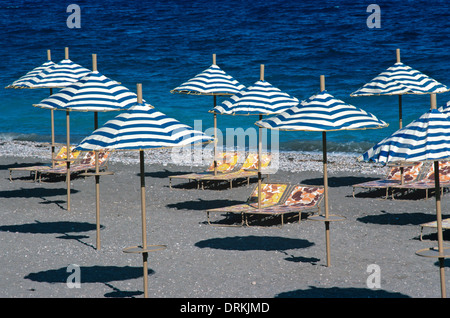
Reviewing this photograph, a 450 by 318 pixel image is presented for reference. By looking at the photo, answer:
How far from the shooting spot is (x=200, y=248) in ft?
32.4

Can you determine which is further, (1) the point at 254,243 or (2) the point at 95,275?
(1) the point at 254,243

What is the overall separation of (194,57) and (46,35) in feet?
49.1

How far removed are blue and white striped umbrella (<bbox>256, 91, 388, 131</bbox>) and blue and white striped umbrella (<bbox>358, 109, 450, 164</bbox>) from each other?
6.12 feet

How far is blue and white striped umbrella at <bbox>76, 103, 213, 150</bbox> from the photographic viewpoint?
22.9 ft

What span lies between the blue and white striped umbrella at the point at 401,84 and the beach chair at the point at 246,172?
2.42 meters

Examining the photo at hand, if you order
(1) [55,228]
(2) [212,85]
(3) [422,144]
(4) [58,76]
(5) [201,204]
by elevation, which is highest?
(4) [58,76]

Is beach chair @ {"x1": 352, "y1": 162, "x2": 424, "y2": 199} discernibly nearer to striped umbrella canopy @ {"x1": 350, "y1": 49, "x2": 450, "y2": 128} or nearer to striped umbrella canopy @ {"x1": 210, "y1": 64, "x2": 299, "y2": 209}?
striped umbrella canopy @ {"x1": 350, "y1": 49, "x2": 450, "y2": 128}

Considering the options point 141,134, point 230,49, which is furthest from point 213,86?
point 230,49

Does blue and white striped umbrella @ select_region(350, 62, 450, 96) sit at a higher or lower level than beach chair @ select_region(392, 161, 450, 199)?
higher

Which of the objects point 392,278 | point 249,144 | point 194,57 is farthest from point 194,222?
point 194,57

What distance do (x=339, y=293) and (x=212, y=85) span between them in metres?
7.51

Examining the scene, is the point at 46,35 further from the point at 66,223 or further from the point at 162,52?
the point at 66,223

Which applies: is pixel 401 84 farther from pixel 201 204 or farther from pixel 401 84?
pixel 201 204

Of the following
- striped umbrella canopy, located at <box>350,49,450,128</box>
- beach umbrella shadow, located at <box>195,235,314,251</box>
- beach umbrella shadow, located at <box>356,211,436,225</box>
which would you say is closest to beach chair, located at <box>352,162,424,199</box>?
striped umbrella canopy, located at <box>350,49,450,128</box>
